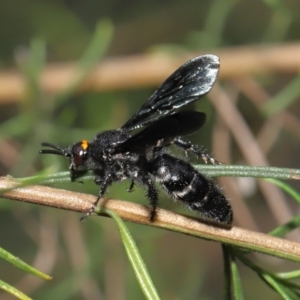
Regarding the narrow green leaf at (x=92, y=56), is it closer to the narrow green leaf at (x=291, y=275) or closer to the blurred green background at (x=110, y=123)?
the blurred green background at (x=110, y=123)

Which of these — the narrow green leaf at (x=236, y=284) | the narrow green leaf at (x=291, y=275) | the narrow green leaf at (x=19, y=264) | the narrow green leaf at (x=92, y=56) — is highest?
the narrow green leaf at (x=92, y=56)

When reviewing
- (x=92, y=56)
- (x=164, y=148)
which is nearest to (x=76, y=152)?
(x=164, y=148)

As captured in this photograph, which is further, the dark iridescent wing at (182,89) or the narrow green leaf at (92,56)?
the narrow green leaf at (92,56)

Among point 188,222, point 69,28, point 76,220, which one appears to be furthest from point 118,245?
point 188,222

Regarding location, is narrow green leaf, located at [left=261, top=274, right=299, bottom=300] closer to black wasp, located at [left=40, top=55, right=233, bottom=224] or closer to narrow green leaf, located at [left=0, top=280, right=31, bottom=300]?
black wasp, located at [left=40, top=55, right=233, bottom=224]

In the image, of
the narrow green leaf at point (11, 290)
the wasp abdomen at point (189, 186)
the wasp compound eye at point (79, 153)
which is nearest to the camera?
the narrow green leaf at point (11, 290)

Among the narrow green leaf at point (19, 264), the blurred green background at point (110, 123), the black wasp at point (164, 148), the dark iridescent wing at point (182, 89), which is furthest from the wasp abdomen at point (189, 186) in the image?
the blurred green background at point (110, 123)

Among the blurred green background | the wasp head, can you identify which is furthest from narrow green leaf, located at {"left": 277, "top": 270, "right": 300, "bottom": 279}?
the blurred green background
